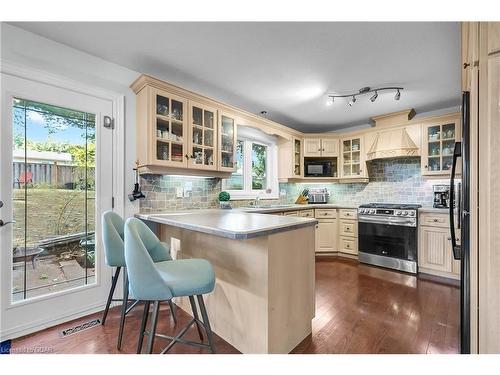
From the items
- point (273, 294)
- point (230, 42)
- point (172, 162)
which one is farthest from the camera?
point (172, 162)

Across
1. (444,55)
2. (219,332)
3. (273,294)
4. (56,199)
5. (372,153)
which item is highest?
(444,55)

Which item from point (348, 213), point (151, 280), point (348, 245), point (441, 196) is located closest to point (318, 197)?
point (348, 213)

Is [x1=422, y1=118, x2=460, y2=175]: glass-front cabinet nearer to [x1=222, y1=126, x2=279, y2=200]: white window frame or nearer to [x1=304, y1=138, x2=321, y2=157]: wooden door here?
[x1=304, y1=138, x2=321, y2=157]: wooden door

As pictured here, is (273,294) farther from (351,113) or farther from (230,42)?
(351,113)

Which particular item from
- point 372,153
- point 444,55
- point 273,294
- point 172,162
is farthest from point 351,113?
point 273,294

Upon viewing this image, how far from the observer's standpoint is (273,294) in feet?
4.83

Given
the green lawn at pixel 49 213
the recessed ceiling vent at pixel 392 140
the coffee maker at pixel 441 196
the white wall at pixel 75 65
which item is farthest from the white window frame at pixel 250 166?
the coffee maker at pixel 441 196

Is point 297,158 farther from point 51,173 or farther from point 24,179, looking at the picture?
point 24,179

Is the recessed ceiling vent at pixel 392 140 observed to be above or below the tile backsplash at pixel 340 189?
above

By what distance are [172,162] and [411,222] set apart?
10.7 feet

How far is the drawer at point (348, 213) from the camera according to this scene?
3.93 metres

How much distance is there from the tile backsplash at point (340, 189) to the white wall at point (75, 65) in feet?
0.82

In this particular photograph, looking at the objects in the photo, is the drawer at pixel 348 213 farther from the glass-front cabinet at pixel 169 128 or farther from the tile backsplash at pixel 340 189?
the glass-front cabinet at pixel 169 128

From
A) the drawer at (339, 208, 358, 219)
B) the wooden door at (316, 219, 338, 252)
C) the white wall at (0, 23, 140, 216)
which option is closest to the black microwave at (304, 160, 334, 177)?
the drawer at (339, 208, 358, 219)
